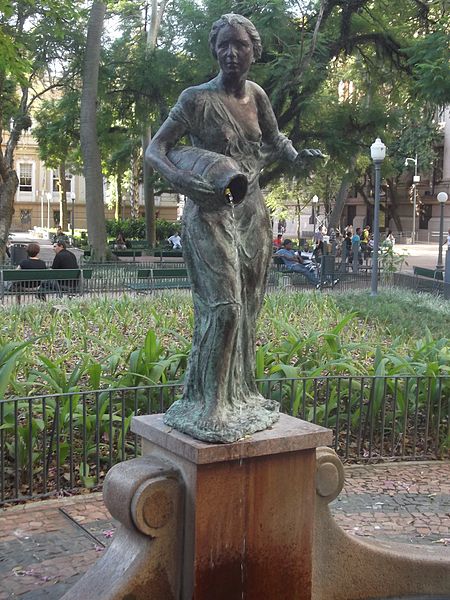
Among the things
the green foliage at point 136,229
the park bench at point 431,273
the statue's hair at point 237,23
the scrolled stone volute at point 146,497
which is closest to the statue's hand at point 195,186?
the statue's hair at point 237,23

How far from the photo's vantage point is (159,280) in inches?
668

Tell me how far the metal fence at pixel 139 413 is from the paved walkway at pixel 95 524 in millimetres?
330

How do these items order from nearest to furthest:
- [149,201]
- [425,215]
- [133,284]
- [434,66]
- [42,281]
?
[42,281] < [133,284] < [434,66] < [149,201] < [425,215]

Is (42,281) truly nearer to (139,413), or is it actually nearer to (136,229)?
(139,413)

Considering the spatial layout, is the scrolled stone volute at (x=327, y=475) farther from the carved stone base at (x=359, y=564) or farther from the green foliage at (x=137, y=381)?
the green foliage at (x=137, y=381)

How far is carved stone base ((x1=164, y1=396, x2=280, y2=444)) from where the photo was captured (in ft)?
12.4

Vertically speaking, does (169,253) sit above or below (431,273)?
above

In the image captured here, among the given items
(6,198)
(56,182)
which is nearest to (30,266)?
(6,198)

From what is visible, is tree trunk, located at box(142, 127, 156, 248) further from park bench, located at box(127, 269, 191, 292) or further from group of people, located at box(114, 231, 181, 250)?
park bench, located at box(127, 269, 191, 292)

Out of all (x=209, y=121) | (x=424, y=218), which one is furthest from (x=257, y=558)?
(x=424, y=218)

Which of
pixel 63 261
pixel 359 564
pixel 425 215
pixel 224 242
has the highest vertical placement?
pixel 425 215

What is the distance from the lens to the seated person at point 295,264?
67.8 feet

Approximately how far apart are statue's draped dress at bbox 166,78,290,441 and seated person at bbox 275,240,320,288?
15.5 m

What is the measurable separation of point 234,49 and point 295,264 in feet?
59.2
